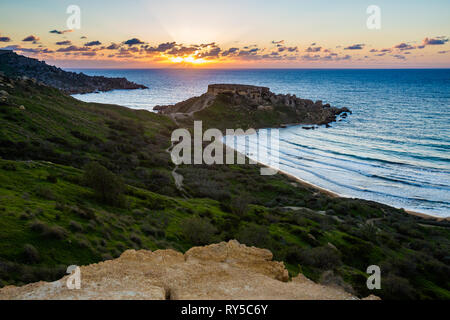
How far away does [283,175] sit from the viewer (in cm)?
5603

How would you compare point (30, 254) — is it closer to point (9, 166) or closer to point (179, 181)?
point (9, 166)

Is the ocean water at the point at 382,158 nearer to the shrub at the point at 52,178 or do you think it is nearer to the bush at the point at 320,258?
the bush at the point at 320,258

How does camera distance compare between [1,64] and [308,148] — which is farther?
[1,64]

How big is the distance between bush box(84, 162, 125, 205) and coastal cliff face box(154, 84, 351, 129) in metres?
70.4

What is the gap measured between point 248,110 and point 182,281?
10433 centimetres

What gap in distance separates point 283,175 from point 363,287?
118ft

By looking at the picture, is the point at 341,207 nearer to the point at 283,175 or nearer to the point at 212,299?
the point at 283,175

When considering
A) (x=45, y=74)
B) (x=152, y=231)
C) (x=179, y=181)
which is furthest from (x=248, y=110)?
(x=45, y=74)

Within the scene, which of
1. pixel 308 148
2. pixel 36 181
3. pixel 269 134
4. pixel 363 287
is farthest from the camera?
pixel 269 134

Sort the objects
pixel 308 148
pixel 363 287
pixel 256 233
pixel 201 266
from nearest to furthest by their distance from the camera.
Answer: pixel 201 266 → pixel 363 287 → pixel 256 233 → pixel 308 148

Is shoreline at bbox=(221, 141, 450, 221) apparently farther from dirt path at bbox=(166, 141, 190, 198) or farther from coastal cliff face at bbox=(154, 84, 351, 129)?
coastal cliff face at bbox=(154, 84, 351, 129)

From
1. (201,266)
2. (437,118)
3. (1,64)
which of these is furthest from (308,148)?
(1,64)

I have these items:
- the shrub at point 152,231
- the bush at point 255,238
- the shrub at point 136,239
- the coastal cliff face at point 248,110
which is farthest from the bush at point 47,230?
the coastal cliff face at point 248,110

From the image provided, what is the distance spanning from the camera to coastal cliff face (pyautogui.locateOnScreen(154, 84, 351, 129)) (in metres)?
104
